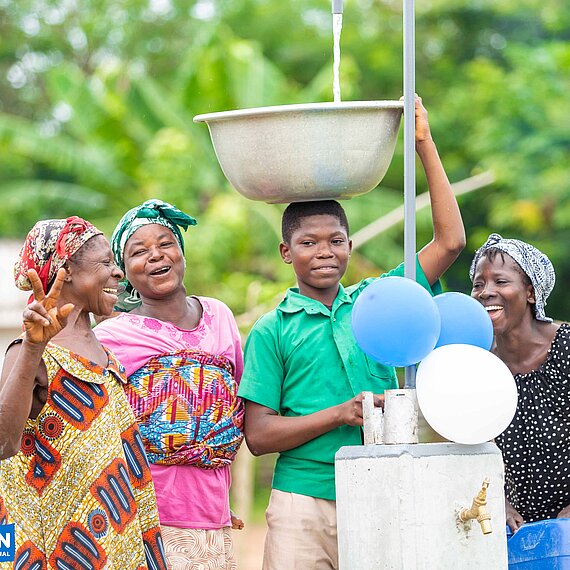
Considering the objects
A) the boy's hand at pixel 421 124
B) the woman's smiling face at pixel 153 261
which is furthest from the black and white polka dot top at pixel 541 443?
the woman's smiling face at pixel 153 261

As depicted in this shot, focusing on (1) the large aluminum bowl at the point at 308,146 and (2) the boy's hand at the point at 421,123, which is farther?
(2) the boy's hand at the point at 421,123

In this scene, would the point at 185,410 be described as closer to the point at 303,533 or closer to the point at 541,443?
the point at 303,533

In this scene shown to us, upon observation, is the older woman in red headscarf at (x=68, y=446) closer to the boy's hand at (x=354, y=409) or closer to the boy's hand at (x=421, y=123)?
the boy's hand at (x=354, y=409)

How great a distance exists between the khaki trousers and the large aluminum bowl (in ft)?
3.04

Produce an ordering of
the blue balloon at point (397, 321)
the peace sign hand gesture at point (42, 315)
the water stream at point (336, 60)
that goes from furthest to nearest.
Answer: the water stream at point (336, 60) < the blue balloon at point (397, 321) < the peace sign hand gesture at point (42, 315)

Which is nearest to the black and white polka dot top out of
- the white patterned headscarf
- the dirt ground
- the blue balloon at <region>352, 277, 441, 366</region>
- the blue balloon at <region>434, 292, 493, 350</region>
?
the white patterned headscarf

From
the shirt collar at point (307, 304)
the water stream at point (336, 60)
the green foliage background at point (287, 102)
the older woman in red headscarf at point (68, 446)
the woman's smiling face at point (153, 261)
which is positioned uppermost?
the green foliage background at point (287, 102)

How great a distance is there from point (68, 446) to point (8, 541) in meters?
0.29

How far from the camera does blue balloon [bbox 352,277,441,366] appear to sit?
2871mm

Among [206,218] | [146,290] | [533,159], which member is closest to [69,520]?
[146,290]

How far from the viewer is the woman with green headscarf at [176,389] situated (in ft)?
10.7

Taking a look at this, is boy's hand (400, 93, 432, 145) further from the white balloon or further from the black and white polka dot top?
the black and white polka dot top

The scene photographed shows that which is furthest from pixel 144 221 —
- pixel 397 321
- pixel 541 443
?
pixel 541 443

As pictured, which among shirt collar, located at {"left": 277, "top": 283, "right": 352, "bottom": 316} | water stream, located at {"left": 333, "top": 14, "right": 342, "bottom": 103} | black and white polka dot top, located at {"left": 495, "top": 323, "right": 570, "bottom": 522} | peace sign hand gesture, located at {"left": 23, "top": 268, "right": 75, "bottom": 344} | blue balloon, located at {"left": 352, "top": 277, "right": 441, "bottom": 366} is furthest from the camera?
black and white polka dot top, located at {"left": 495, "top": 323, "right": 570, "bottom": 522}
